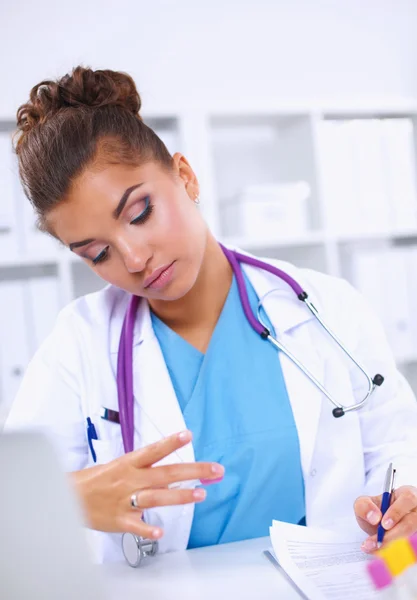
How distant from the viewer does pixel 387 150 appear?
8.09ft

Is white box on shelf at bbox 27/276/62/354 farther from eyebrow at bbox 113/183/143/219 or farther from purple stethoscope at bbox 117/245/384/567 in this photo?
eyebrow at bbox 113/183/143/219

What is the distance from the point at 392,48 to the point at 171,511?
8.17ft

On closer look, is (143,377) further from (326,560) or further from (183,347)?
(326,560)

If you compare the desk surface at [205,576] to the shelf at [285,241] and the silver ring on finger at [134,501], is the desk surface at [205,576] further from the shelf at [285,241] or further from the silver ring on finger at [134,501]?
the shelf at [285,241]

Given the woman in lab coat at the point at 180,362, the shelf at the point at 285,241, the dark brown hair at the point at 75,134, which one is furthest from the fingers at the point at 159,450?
the shelf at the point at 285,241

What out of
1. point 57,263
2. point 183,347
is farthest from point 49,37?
point 183,347

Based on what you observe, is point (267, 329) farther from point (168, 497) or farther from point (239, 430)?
A: point (168, 497)

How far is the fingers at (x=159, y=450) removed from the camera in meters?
0.89

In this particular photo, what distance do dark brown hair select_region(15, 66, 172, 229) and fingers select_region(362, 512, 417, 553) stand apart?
0.69 metres

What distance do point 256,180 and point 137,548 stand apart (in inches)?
80.8

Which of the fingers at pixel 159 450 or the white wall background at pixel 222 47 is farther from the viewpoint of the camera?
the white wall background at pixel 222 47

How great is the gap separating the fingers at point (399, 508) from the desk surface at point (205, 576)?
166 mm

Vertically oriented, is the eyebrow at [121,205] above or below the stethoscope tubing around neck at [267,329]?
above

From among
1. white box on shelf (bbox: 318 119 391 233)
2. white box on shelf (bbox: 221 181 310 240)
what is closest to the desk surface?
white box on shelf (bbox: 221 181 310 240)
